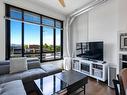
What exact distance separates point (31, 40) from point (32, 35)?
208 mm

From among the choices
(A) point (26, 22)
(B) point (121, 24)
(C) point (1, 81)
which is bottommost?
(C) point (1, 81)

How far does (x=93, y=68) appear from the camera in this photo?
334 centimetres

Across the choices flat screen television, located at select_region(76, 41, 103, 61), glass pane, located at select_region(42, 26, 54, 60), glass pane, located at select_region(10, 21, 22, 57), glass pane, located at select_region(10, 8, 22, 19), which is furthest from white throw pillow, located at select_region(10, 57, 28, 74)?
flat screen television, located at select_region(76, 41, 103, 61)

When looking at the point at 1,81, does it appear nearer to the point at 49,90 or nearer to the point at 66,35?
the point at 49,90

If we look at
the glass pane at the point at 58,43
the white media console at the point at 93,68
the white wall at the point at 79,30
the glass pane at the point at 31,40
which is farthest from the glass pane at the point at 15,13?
the white media console at the point at 93,68

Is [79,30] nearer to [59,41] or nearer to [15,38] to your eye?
[59,41]

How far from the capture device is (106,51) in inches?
135

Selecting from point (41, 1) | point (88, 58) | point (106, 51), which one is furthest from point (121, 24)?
point (41, 1)

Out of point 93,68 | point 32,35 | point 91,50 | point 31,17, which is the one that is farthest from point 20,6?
point 93,68

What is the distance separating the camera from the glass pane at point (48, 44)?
166 inches

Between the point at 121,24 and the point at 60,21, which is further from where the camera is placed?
the point at 60,21

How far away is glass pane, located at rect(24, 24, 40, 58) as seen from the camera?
12.0 ft

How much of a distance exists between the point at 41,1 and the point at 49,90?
303 cm

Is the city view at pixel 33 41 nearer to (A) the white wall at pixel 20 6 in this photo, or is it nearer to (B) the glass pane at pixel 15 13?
(B) the glass pane at pixel 15 13
